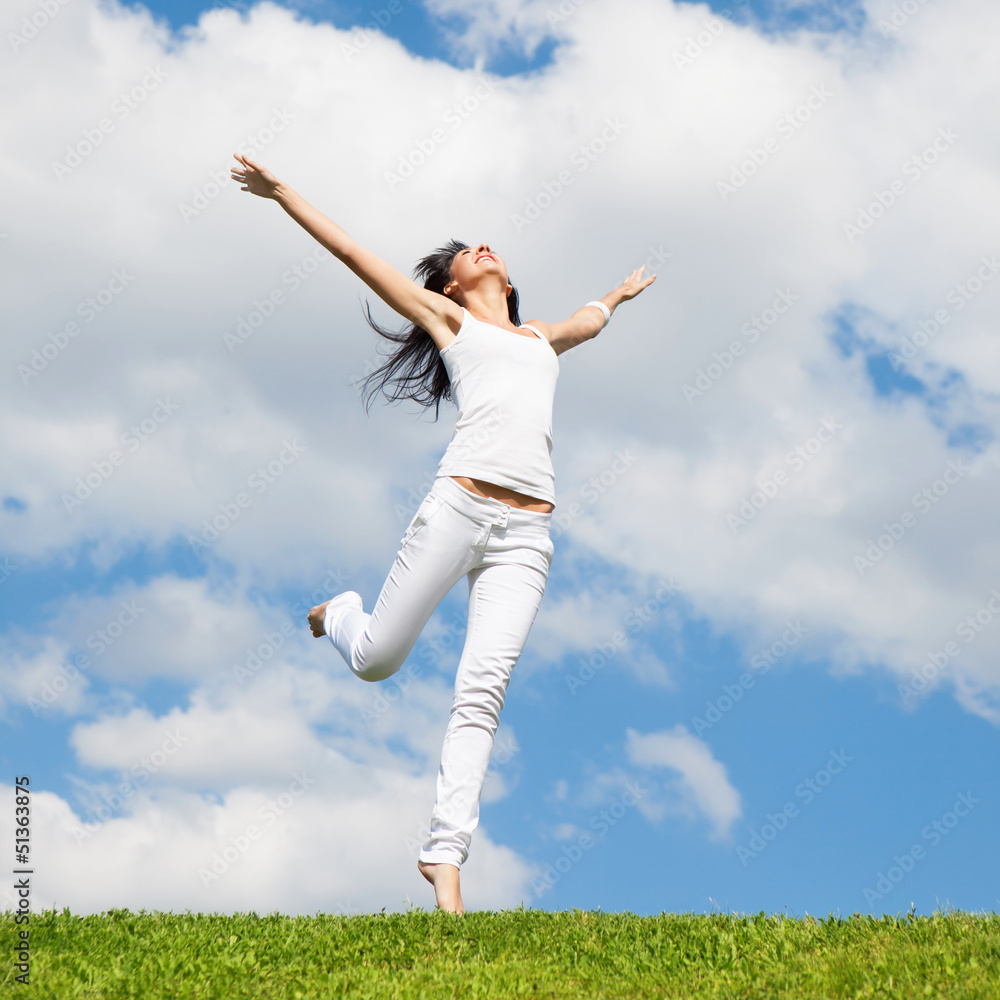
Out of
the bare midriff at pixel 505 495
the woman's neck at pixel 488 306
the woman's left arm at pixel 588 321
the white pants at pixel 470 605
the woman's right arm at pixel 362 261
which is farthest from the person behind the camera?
the woman's left arm at pixel 588 321

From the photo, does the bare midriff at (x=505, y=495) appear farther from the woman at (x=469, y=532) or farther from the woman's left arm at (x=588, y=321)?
the woman's left arm at (x=588, y=321)

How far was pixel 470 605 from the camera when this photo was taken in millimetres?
6039

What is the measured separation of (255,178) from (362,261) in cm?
90

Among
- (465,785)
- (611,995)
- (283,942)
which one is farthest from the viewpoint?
(465,785)

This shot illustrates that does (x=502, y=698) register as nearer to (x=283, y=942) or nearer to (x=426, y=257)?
(x=283, y=942)

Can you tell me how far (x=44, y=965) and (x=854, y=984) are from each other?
3.73 metres

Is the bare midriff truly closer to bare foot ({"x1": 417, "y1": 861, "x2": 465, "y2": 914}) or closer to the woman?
the woman

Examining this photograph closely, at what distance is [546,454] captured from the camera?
614 centimetres

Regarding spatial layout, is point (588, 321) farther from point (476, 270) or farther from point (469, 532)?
point (469, 532)

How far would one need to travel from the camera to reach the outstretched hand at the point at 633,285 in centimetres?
806

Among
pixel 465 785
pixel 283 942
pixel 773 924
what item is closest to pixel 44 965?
pixel 283 942

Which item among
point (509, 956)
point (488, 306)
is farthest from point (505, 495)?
point (509, 956)

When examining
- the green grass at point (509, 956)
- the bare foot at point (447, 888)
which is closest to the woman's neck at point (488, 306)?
the bare foot at point (447, 888)

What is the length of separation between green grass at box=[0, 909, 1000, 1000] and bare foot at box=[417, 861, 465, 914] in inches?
4.5
